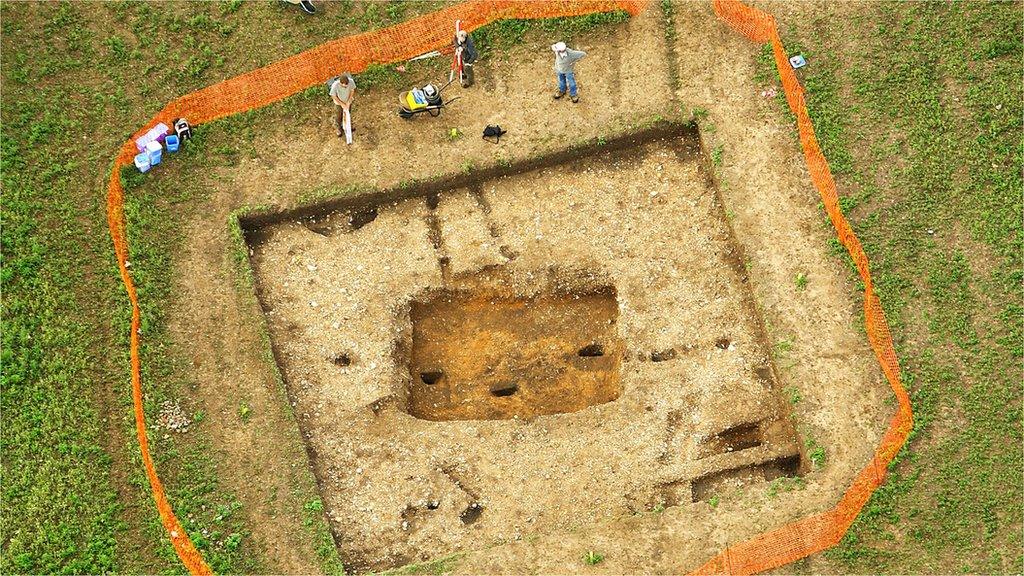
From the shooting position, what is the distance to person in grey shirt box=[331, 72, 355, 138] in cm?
1973

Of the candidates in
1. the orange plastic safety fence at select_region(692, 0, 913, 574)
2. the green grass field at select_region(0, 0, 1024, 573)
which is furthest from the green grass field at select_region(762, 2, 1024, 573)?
the orange plastic safety fence at select_region(692, 0, 913, 574)

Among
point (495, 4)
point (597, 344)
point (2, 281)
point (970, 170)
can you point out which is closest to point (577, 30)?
point (495, 4)

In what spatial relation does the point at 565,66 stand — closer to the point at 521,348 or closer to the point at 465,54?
the point at 465,54

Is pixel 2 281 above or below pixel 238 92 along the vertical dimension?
below

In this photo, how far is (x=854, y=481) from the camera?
17.9m

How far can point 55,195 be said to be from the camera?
64.6 feet

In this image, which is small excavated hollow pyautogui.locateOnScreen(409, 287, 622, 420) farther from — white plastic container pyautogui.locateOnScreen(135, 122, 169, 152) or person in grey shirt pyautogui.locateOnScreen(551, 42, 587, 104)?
white plastic container pyautogui.locateOnScreen(135, 122, 169, 152)

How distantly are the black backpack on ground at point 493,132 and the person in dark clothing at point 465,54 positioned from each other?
1200 millimetres

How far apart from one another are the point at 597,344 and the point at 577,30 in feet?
22.9

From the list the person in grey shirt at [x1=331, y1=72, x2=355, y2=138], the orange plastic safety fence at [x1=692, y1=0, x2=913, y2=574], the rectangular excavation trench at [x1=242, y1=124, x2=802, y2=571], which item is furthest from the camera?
the person in grey shirt at [x1=331, y1=72, x2=355, y2=138]

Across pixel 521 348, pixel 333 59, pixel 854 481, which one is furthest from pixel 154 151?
pixel 854 481

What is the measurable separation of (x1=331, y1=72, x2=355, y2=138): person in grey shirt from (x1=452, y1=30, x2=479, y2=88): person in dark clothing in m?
2.33

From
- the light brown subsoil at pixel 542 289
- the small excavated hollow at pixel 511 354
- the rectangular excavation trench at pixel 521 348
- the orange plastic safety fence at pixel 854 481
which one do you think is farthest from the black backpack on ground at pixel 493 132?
the orange plastic safety fence at pixel 854 481

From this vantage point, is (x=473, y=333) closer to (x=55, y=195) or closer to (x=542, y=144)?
(x=542, y=144)
